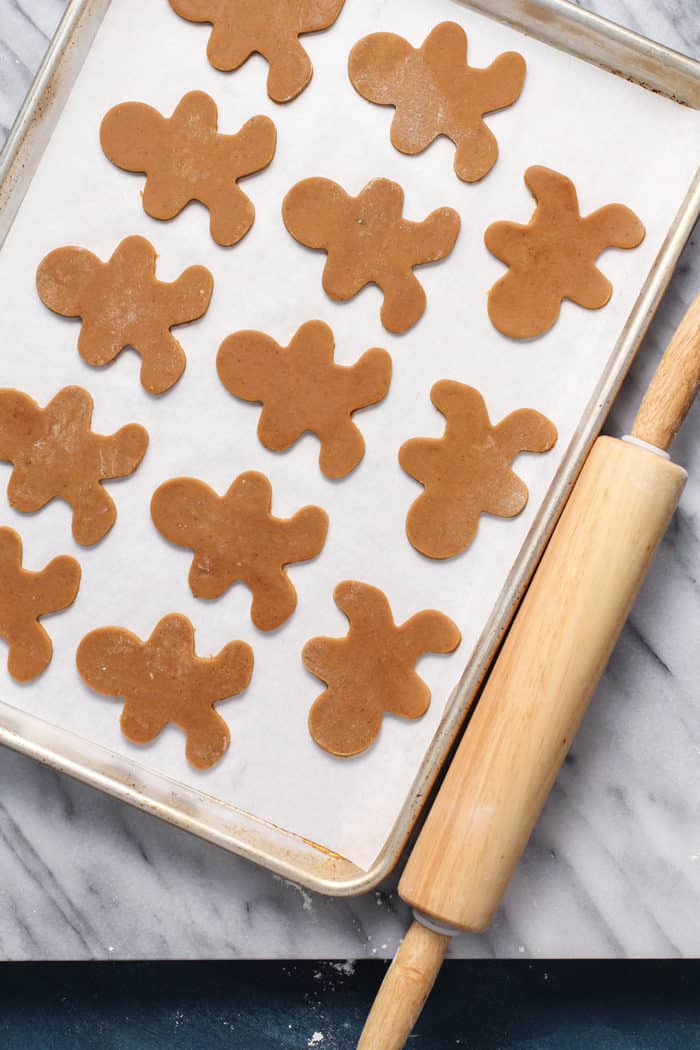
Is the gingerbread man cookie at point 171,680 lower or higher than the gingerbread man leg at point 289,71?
lower

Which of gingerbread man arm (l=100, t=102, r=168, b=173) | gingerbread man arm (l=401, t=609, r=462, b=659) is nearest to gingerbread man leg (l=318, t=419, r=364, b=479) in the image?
gingerbread man arm (l=401, t=609, r=462, b=659)

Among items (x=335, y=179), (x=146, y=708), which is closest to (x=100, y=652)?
(x=146, y=708)

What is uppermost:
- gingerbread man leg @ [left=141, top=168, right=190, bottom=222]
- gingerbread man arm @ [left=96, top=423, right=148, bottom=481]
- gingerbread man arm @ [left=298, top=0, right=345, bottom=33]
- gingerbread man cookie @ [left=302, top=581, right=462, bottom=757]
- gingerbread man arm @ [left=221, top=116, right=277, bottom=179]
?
gingerbread man arm @ [left=298, top=0, right=345, bottom=33]

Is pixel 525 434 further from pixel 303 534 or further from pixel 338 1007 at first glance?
pixel 338 1007

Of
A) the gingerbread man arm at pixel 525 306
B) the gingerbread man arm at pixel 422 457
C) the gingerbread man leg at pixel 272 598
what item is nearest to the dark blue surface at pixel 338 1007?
the gingerbread man leg at pixel 272 598

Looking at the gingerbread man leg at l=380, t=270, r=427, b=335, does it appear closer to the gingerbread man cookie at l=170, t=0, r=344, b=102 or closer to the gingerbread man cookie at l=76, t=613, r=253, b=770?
the gingerbread man cookie at l=170, t=0, r=344, b=102

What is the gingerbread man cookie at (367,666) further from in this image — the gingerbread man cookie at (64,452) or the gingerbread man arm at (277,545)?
the gingerbread man cookie at (64,452)
